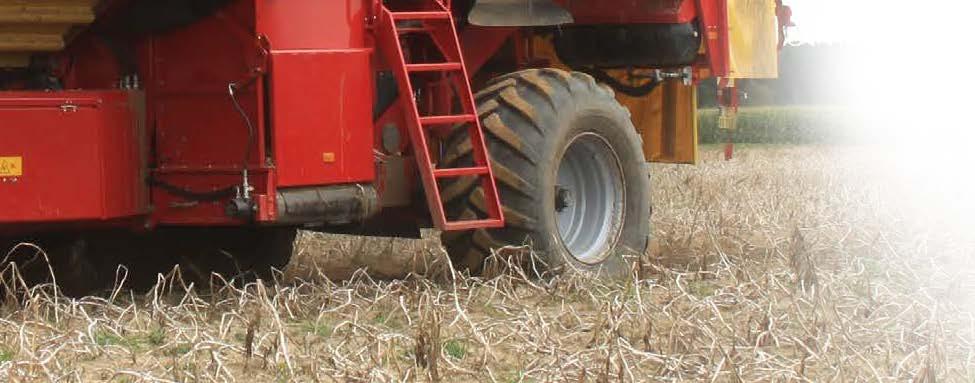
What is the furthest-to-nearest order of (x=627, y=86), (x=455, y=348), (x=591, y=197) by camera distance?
(x=627, y=86) → (x=591, y=197) → (x=455, y=348)

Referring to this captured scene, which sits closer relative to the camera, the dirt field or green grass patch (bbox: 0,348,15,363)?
the dirt field

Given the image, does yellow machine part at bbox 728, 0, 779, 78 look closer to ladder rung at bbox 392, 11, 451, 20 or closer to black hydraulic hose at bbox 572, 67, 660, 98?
black hydraulic hose at bbox 572, 67, 660, 98

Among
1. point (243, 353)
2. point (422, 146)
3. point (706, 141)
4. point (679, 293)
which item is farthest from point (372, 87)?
point (706, 141)

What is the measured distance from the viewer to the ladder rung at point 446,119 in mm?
7373

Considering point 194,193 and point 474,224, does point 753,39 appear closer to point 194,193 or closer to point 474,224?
point 474,224

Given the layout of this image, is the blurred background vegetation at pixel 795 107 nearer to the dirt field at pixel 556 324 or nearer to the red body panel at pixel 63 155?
the dirt field at pixel 556 324

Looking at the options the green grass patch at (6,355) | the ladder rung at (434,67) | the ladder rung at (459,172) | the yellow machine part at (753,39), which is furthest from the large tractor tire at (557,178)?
the green grass patch at (6,355)

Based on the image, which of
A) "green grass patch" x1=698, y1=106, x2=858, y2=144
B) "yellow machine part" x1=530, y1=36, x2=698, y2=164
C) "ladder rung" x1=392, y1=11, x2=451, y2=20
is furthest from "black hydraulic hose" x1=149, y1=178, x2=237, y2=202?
"green grass patch" x1=698, y1=106, x2=858, y2=144

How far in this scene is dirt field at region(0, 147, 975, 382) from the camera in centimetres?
528

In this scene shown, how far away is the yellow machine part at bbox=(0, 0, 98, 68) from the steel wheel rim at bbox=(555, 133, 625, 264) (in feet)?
8.06

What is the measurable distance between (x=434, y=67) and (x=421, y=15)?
22 centimetres

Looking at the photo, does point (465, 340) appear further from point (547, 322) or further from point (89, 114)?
point (89, 114)

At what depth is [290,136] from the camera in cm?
696

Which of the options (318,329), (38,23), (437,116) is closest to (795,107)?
(437,116)
